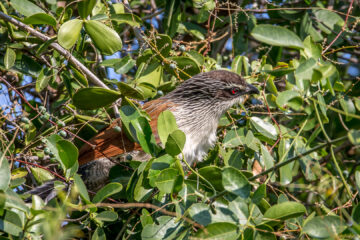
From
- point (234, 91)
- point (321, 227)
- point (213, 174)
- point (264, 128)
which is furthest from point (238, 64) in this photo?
point (321, 227)

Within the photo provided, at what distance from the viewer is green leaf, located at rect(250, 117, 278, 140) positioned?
3.13 meters

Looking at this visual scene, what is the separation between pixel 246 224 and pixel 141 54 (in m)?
2.08

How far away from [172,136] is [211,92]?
186 centimetres

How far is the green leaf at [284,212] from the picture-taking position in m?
2.13

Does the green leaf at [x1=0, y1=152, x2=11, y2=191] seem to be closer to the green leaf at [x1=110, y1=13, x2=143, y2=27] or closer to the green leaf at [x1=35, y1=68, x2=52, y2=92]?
the green leaf at [x1=35, y1=68, x2=52, y2=92]

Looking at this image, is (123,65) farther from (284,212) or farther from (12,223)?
(284,212)

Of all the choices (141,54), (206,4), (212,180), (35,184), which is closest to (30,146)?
(35,184)

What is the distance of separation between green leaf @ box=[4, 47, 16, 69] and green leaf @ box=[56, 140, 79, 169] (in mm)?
1390

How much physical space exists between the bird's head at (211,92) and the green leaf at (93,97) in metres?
1.28

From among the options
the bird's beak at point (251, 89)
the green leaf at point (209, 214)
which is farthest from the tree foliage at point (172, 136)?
the bird's beak at point (251, 89)

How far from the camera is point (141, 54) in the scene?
12.2 feet

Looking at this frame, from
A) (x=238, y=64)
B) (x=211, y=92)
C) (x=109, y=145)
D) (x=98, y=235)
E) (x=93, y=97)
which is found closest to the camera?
(x=98, y=235)

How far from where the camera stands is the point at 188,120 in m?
3.93

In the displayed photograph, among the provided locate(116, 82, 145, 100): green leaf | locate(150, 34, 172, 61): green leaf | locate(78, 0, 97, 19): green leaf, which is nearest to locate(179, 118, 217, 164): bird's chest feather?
locate(150, 34, 172, 61): green leaf
